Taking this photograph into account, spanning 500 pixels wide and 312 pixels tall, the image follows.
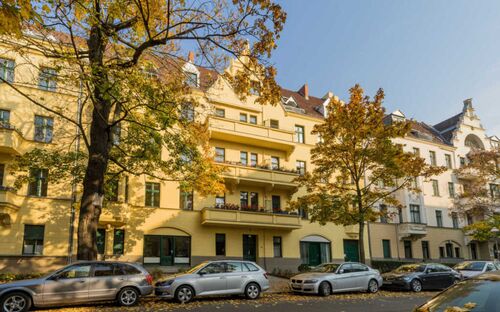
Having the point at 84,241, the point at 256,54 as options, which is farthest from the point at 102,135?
the point at 256,54

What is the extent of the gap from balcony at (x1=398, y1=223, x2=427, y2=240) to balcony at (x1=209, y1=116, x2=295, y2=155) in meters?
13.1

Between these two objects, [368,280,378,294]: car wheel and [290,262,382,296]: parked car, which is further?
[368,280,378,294]: car wheel

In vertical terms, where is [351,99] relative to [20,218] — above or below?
above

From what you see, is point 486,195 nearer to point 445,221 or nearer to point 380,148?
point 445,221

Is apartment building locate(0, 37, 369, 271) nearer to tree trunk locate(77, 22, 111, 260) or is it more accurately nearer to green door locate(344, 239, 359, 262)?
green door locate(344, 239, 359, 262)

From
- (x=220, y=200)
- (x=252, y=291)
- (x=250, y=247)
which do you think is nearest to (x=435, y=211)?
(x=250, y=247)

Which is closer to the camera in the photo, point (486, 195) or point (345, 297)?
point (345, 297)

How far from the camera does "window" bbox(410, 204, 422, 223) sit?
3725cm

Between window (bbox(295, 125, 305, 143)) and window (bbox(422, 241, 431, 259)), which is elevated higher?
window (bbox(295, 125, 305, 143))

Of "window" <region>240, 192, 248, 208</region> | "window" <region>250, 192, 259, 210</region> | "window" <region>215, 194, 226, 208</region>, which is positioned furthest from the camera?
"window" <region>250, 192, 259, 210</region>

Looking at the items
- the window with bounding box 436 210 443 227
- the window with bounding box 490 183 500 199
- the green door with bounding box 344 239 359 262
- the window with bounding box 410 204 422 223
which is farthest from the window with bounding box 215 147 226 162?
the window with bounding box 490 183 500 199

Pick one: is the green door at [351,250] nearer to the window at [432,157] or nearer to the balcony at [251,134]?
the balcony at [251,134]

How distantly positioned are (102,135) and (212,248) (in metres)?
14.6

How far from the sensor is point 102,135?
49.4 feet
